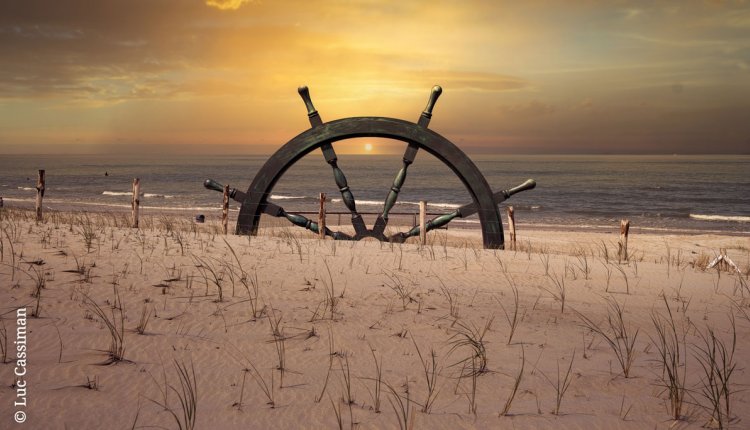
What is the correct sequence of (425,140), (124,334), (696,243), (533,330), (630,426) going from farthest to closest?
(696,243) → (425,140) → (533,330) → (124,334) → (630,426)

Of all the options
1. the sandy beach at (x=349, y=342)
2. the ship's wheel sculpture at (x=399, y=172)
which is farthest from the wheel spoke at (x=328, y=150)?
the sandy beach at (x=349, y=342)

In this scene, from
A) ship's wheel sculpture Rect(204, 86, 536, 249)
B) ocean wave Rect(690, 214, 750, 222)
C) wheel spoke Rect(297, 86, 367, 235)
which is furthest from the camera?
ocean wave Rect(690, 214, 750, 222)

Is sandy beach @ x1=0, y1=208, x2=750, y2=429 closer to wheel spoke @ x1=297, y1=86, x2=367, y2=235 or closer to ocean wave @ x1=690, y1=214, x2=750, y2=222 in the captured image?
wheel spoke @ x1=297, y1=86, x2=367, y2=235

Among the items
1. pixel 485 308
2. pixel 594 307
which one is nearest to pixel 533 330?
pixel 485 308

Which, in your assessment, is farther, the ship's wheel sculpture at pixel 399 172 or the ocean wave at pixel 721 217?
the ocean wave at pixel 721 217

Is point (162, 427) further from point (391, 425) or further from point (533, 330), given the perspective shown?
point (533, 330)

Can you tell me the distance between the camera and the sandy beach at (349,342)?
3312 millimetres

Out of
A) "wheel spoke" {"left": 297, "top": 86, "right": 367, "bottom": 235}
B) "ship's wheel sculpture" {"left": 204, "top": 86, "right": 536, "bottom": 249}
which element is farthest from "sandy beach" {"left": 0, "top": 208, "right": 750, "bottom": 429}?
"wheel spoke" {"left": 297, "top": 86, "right": 367, "bottom": 235}

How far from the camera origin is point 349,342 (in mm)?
4410

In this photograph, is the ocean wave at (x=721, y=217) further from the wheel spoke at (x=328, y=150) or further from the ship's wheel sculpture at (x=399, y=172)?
the wheel spoke at (x=328, y=150)

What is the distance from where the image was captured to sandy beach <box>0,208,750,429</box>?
3.31 meters

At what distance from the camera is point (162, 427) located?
3035 mm

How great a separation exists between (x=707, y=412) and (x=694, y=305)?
3.04 metres

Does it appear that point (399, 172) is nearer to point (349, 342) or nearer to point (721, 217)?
point (349, 342)
